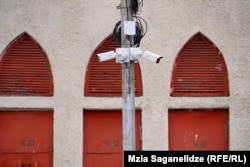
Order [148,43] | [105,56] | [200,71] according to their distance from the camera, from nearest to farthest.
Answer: [105,56] → [148,43] → [200,71]

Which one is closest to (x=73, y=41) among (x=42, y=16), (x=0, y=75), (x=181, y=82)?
(x=42, y=16)

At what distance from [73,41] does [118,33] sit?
8.66 ft

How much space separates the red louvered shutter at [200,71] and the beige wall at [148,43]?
0.15 m

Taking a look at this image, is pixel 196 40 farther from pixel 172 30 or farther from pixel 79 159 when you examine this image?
pixel 79 159

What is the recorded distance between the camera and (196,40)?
37.6 feet

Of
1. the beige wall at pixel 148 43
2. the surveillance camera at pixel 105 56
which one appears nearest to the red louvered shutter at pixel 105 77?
the beige wall at pixel 148 43

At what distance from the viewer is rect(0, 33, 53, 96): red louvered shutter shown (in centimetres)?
1133

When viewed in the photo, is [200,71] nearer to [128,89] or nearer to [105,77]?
[105,77]

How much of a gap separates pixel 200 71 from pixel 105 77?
1939mm

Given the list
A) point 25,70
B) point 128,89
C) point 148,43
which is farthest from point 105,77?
point 128,89

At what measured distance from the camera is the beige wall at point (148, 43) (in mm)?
11211

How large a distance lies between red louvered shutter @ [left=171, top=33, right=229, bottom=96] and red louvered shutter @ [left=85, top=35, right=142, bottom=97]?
2.80 feet

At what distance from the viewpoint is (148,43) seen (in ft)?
37.0

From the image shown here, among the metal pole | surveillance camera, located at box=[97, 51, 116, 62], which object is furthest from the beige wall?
surveillance camera, located at box=[97, 51, 116, 62]
